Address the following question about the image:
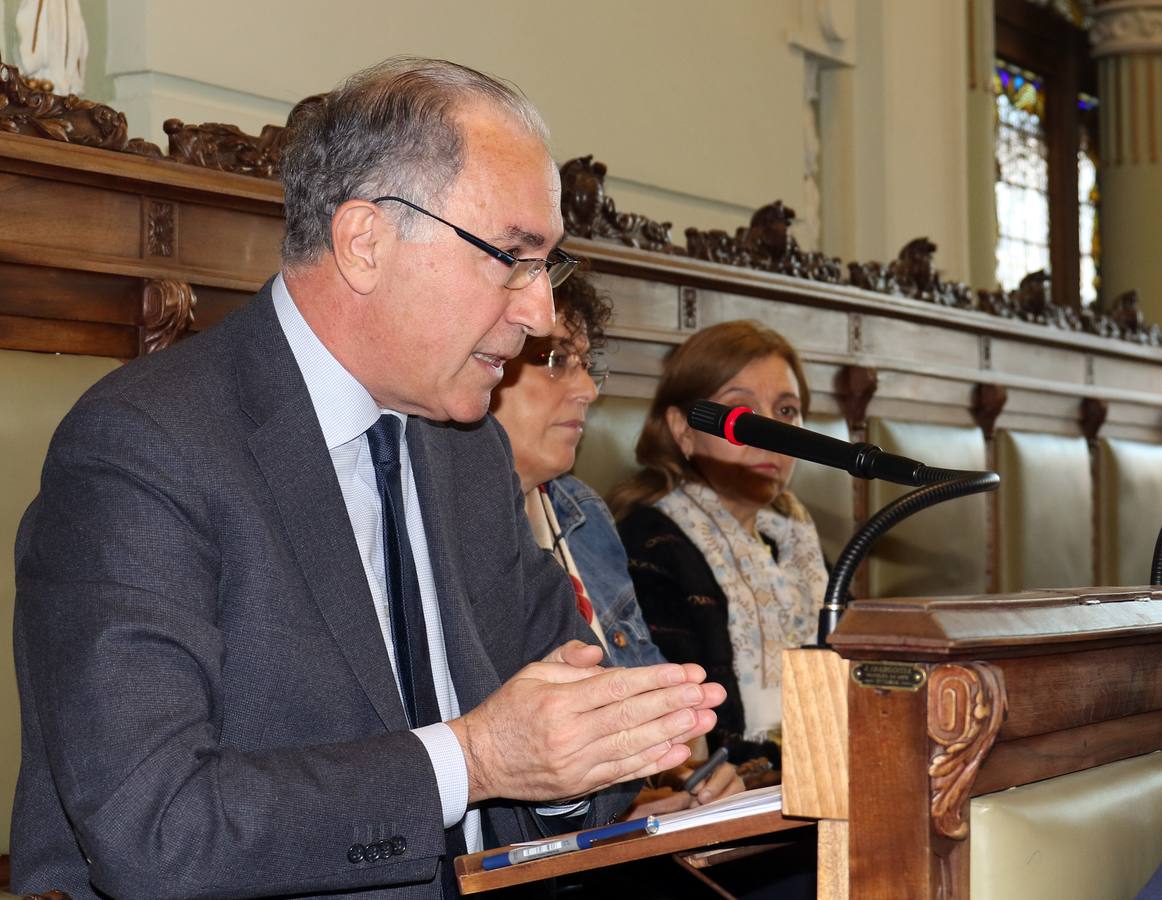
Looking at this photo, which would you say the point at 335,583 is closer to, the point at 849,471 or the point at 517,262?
the point at 517,262

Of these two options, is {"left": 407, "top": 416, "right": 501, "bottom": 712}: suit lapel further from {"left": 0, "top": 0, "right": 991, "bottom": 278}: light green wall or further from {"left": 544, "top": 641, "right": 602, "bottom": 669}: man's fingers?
{"left": 0, "top": 0, "right": 991, "bottom": 278}: light green wall

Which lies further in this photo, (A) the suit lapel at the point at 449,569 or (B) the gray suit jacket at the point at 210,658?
(A) the suit lapel at the point at 449,569

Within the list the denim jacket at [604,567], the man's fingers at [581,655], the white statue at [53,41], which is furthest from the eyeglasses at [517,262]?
the white statue at [53,41]

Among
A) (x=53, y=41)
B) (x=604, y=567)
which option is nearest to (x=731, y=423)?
(x=604, y=567)

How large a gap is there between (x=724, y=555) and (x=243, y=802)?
1.87 meters

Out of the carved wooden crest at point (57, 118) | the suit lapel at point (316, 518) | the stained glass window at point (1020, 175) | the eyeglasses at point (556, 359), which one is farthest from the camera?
the stained glass window at point (1020, 175)

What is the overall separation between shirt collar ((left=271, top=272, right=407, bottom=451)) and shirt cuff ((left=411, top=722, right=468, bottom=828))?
42 cm

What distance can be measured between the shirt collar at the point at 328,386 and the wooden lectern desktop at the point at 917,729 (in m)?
0.61

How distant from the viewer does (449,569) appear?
5.88ft

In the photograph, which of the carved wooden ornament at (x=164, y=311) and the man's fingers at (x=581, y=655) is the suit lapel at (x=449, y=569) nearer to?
the man's fingers at (x=581, y=655)

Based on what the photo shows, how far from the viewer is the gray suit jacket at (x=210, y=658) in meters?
1.34

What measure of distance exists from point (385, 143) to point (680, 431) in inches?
62.0

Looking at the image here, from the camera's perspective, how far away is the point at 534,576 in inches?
81.4

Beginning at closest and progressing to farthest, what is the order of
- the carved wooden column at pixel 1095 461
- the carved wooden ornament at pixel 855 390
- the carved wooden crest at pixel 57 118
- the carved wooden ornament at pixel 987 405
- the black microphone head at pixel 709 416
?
1. the black microphone head at pixel 709 416
2. the carved wooden crest at pixel 57 118
3. the carved wooden ornament at pixel 855 390
4. the carved wooden ornament at pixel 987 405
5. the carved wooden column at pixel 1095 461
